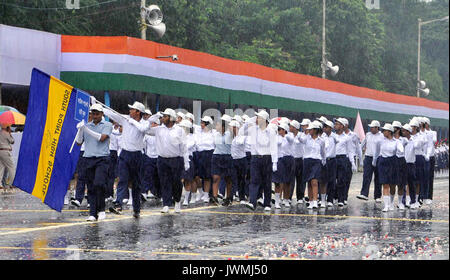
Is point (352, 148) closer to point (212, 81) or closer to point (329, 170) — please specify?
point (329, 170)

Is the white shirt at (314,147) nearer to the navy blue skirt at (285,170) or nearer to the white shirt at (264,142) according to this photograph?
the navy blue skirt at (285,170)

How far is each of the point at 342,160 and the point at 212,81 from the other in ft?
45.1

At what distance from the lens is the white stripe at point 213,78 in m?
27.2

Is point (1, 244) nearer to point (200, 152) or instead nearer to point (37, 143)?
point (37, 143)

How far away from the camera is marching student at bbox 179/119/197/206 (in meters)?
17.3

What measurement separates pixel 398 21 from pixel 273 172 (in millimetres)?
18329

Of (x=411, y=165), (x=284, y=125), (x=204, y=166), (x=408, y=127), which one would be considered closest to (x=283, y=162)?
(x=284, y=125)

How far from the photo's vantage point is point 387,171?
1709 cm

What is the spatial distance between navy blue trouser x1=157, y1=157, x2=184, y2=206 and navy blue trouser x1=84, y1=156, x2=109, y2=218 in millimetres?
1587

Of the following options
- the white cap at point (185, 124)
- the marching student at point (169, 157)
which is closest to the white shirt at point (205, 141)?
the white cap at point (185, 124)

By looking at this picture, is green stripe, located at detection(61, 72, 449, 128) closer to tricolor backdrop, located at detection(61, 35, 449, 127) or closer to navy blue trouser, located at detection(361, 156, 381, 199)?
tricolor backdrop, located at detection(61, 35, 449, 127)

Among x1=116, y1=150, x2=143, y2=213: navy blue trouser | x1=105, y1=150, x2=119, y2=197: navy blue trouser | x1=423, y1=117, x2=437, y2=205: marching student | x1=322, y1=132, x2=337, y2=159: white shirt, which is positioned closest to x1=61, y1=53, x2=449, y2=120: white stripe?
x1=423, y1=117, x2=437, y2=205: marching student

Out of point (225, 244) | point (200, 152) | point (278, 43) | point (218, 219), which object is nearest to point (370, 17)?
point (278, 43)
